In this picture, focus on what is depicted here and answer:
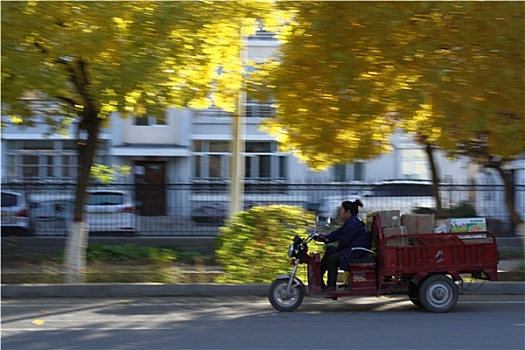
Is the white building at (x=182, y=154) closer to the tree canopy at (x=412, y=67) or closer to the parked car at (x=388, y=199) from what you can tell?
the parked car at (x=388, y=199)

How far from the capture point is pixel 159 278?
1287 cm

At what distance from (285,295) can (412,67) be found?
4270 millimetres

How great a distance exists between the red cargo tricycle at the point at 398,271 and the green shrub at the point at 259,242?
7.24 feet

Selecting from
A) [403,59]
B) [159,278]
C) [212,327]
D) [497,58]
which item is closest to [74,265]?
[159,278]

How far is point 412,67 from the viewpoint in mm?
11484

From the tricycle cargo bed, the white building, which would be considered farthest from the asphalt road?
the white building

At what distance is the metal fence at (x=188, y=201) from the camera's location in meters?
20.4

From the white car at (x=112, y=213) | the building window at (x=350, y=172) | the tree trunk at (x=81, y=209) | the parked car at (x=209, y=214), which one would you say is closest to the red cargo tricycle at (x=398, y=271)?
the tree trunk at (x=81, y=209)

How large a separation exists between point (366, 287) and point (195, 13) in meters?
5.50

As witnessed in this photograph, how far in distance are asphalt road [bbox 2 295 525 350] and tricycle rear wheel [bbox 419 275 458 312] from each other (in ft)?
0.54

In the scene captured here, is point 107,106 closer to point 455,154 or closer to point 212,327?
point 212,327

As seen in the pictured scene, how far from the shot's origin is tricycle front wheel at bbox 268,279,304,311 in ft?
34.2

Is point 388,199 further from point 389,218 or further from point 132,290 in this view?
point 132,290

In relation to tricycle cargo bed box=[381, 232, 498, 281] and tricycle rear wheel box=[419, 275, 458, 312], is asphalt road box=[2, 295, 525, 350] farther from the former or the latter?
tricycle cargo bed box=[381, 232, 498, 281]
